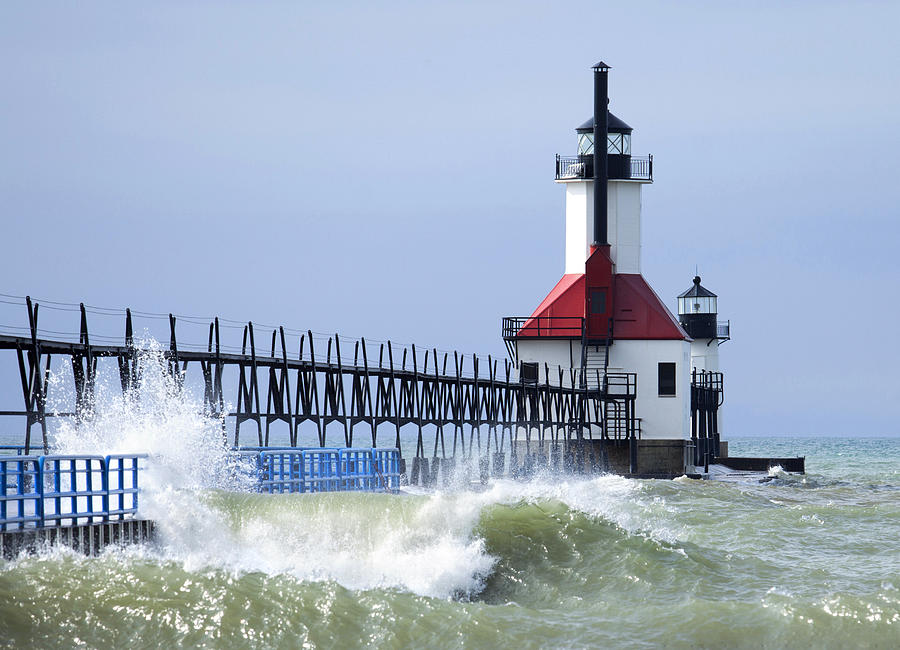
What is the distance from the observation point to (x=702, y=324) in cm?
6384

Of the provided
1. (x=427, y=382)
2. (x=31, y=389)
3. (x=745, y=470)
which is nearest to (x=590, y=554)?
(x=31, y=389)

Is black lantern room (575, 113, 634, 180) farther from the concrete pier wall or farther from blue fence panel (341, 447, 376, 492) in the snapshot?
the concrete pier wall

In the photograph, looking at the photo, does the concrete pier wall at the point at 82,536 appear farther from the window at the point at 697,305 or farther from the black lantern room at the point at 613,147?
the window at the point at 697,305

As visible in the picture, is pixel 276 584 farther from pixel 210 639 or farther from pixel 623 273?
pixel 623 273

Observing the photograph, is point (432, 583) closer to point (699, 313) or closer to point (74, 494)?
point (74, 494)

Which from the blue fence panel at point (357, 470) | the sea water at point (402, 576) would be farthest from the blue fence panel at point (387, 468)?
the sea water at point (402, 576)

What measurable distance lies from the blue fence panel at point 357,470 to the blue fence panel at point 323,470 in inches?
6.5

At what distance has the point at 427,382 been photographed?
39.4 meters

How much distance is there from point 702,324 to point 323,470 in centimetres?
4269

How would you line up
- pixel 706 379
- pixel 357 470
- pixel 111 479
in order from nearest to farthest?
pixel 111 479 → pixel 357 470 → pixel 706 379

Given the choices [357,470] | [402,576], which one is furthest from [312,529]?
[357,470]

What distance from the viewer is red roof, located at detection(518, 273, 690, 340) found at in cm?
5053

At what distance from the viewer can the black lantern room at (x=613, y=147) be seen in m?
52.7

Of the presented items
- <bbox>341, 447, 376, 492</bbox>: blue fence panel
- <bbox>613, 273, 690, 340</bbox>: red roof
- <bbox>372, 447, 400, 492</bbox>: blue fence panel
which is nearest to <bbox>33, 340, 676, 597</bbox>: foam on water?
<bbox>341, 447, 376, 492</bbox>: blue fence panel
